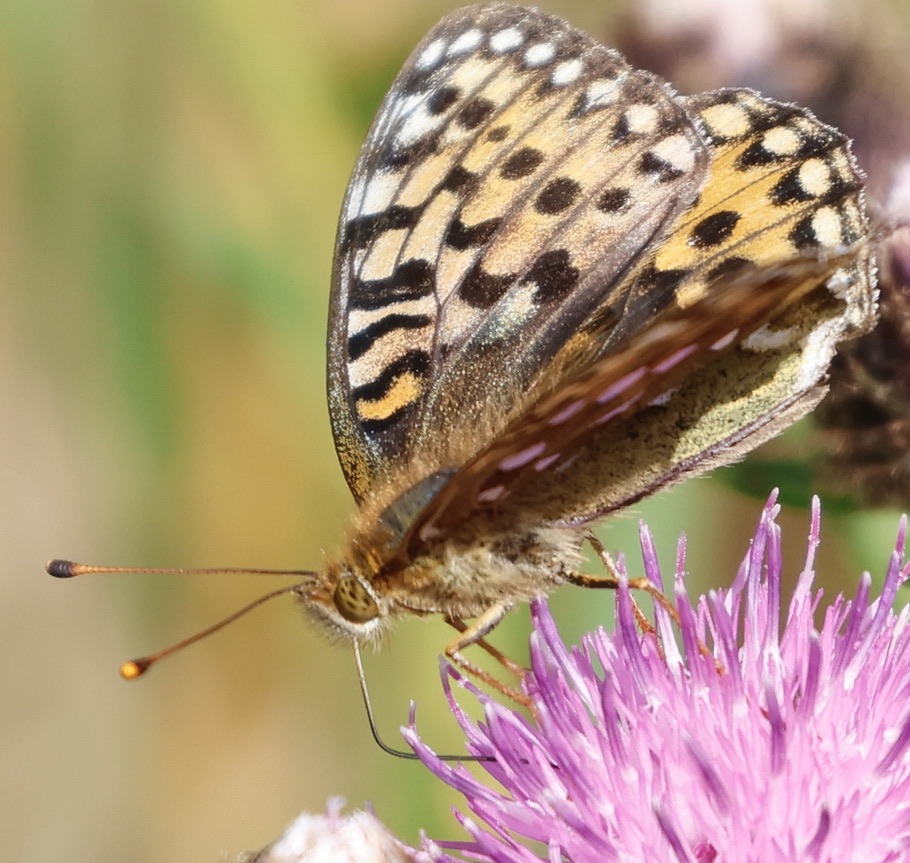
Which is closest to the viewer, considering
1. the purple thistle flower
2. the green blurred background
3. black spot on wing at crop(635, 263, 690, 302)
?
the purple thistle flower

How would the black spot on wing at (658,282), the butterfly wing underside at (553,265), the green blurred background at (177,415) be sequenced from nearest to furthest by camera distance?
the butterfly wing underside at (553,265) → the black spot on wing at (658,282) → the green blurred background at (177,415)

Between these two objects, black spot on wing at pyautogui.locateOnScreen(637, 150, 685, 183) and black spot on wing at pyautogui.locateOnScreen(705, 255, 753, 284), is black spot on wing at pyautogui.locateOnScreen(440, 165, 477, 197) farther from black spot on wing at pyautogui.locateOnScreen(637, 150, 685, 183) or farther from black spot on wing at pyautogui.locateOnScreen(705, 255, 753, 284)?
black spot on wing at pyautogui.locateOnScreen(705, 255, 753, 284)

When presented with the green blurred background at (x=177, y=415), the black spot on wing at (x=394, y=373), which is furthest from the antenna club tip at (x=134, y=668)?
the green blurred background at (x=177, y=415)

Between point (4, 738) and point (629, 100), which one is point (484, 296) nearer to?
point (629, 100)

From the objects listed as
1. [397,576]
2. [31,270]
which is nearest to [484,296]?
[397,576]

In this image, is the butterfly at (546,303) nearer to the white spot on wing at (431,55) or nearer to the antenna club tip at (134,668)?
the white spot on wing at (431,55)

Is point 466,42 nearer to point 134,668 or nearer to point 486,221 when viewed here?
point 486,221

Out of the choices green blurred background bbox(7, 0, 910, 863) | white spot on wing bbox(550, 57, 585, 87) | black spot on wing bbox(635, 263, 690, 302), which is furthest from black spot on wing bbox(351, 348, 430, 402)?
green blurred background bbox(7, 0, 910, 863)
